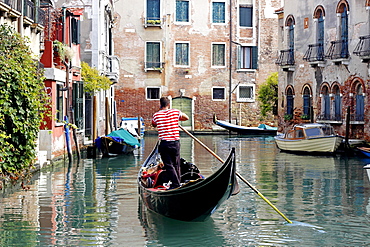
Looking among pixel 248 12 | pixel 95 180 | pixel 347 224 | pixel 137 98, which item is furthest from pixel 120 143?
pixel 248 12

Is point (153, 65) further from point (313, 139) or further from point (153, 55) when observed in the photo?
Result: point (313, 139)

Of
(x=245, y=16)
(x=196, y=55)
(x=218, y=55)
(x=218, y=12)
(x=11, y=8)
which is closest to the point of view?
(x=11, y=8)

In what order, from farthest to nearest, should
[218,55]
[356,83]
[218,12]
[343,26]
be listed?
[218,55] < [218,12] < [343,26] < [356,83]

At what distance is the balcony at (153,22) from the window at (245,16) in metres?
3.39

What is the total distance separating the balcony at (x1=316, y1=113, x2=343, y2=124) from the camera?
17.6 meters

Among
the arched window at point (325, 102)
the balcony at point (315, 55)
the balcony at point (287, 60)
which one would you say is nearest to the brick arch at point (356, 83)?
the arched window at point (325, 102)

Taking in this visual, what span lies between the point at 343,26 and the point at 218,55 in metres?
10.6

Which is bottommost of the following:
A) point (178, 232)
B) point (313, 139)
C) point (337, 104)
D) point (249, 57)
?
point (178, 232)

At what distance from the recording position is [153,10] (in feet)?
88.2

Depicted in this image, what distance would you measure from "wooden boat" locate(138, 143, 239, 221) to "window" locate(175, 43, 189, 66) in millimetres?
20202

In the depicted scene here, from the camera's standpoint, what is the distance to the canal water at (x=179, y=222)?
612 centimetres

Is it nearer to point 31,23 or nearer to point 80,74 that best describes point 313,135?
point 80,74

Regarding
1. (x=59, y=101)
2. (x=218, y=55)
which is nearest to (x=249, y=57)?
(x=218, y=55)

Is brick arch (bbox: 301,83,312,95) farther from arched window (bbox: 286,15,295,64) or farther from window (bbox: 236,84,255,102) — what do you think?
window (bbox: 236,84,255,102)
